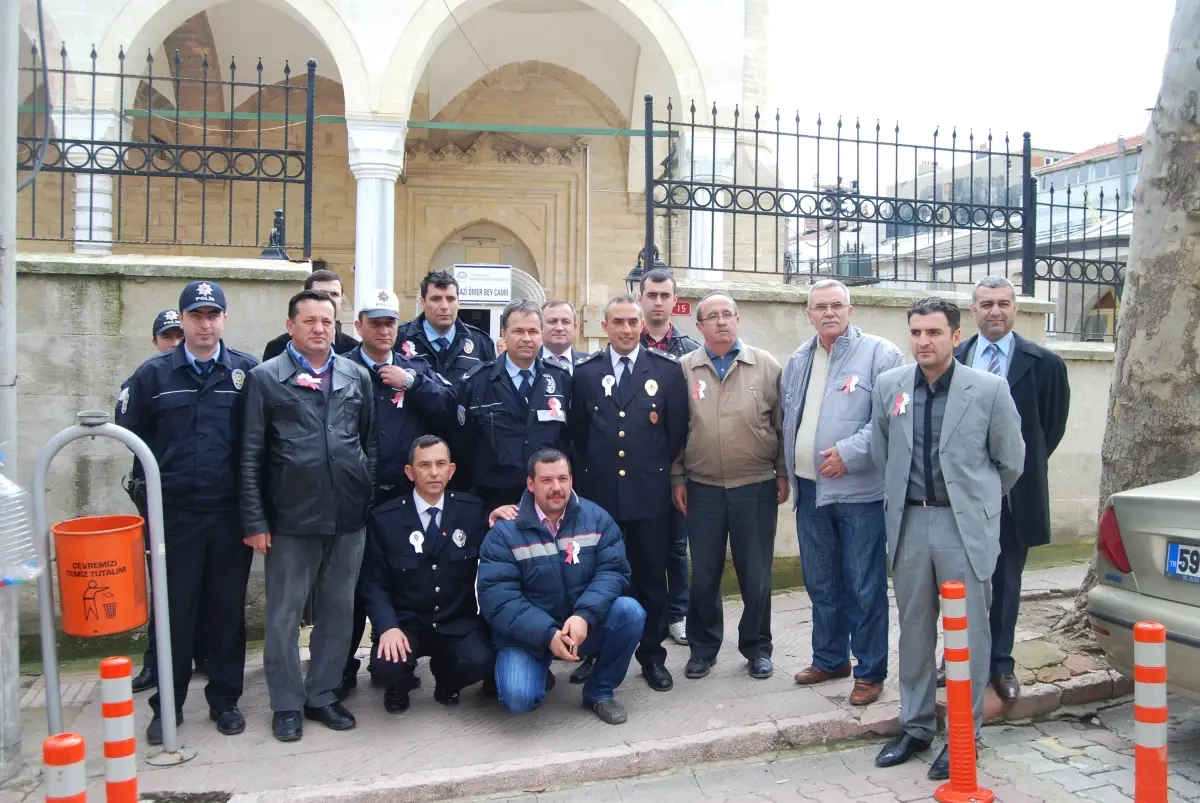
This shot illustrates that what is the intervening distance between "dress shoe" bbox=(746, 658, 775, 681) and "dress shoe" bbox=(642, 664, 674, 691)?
0.44m

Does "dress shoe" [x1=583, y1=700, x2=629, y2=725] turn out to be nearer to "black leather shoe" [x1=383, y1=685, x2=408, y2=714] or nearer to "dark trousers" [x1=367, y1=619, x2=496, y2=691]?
"dark trousers" [x1=367, y1=619, x2=496, y2=691]

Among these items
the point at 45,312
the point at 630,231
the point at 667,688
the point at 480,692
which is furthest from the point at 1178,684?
the point at 630,231

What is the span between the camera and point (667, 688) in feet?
15.8

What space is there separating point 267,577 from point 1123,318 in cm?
479

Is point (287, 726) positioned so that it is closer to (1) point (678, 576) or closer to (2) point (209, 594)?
(2) point (209, 594)

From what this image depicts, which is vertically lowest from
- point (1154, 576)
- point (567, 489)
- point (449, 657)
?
point (449, 657)

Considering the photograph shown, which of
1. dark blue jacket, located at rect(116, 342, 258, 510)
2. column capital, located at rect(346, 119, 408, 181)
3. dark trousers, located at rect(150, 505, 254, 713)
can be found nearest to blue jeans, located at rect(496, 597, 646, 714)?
dark trousers, located at rect(150, 505, 254, 713)

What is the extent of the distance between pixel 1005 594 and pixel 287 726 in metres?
3.43

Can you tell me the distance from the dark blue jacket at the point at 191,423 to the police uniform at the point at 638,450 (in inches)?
65.7

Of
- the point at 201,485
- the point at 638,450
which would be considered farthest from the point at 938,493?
the point at 201,485

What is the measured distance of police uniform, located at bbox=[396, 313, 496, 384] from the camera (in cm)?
518

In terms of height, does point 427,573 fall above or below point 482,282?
below

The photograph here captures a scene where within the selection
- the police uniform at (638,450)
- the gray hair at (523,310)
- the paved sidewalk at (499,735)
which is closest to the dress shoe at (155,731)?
the paved sidewalk at (499,735)

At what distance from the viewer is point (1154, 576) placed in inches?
158
